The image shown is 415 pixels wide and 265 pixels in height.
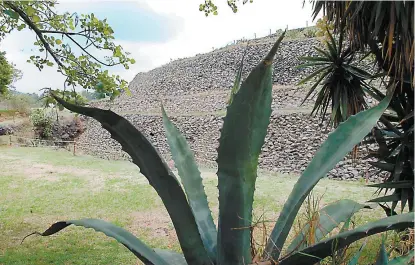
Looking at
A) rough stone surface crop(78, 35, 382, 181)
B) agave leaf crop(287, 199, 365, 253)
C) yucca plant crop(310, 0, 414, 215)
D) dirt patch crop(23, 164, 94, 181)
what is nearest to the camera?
agave leaf crop(287, 199, 365, 253)

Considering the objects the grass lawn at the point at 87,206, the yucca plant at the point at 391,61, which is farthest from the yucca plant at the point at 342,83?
the grass lawn at the point at 87,206

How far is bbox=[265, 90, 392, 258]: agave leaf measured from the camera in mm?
927

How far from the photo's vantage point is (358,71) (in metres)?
2.83

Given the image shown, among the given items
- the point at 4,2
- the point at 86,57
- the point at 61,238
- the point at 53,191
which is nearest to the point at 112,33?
the point at 86,57

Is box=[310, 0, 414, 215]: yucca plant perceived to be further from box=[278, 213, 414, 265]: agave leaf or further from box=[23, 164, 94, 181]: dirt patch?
box=[23, 164, 94, 181]: dirt patch

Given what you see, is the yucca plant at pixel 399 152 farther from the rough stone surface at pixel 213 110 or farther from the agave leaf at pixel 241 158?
the rough stone surface at pixel 213 110

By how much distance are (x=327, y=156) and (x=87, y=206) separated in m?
4.71

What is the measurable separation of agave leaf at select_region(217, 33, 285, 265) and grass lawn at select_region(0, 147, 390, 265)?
6.05 ft

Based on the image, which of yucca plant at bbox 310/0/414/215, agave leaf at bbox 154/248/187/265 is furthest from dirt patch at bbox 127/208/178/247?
agave leaf at bbox 154/248/187/265

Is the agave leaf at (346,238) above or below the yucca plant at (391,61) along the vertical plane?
below

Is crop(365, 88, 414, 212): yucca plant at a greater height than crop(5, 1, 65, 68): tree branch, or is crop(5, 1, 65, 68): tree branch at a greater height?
crop(5, 1, 65, 68): tree branch

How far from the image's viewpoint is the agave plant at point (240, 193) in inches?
30.3

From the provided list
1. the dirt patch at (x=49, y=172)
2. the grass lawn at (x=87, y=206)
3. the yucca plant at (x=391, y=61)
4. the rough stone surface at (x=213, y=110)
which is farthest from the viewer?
the rough stone surface at (x=213, y=110)

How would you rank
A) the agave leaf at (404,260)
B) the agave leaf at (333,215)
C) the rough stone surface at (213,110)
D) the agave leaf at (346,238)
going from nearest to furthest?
the agave leaf at (346,238) < the agave leaf at (404,260) < the agave leaf at (333,215) < the rough stone surface at (213,110)
